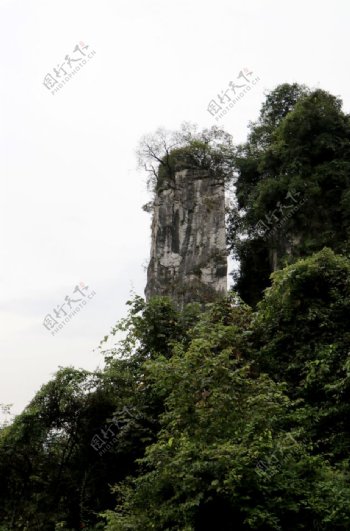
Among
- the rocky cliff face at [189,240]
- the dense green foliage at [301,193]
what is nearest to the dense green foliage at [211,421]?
the dense green foliage at [301,193]

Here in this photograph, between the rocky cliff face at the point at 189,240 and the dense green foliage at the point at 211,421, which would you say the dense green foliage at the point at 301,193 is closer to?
the dense green foliage at the point at 211,421

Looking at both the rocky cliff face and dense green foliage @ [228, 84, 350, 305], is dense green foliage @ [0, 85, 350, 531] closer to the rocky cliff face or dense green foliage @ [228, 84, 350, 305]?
dense green foliage @ [228, 84, 350, 305]

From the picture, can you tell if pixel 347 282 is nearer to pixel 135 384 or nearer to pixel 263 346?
pixel 263 346

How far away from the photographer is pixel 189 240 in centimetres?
2264

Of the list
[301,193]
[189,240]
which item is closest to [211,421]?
[301,193]

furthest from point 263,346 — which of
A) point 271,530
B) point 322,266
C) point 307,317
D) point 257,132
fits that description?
point 257,132

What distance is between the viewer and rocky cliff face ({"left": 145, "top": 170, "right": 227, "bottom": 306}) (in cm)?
2145

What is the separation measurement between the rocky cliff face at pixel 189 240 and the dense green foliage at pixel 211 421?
5.09 m

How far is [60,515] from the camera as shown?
8.25m

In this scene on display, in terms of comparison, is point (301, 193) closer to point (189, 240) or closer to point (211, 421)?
point (189, 240)

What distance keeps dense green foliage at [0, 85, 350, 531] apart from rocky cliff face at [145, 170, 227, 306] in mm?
5088

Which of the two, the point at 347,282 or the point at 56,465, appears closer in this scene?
the point at 56,465

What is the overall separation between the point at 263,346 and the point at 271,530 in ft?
16.3

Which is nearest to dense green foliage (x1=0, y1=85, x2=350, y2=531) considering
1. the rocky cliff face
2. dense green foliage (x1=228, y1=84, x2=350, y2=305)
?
A: dense green foliage (x1=228, y1=84, x2=350, y2=305)
